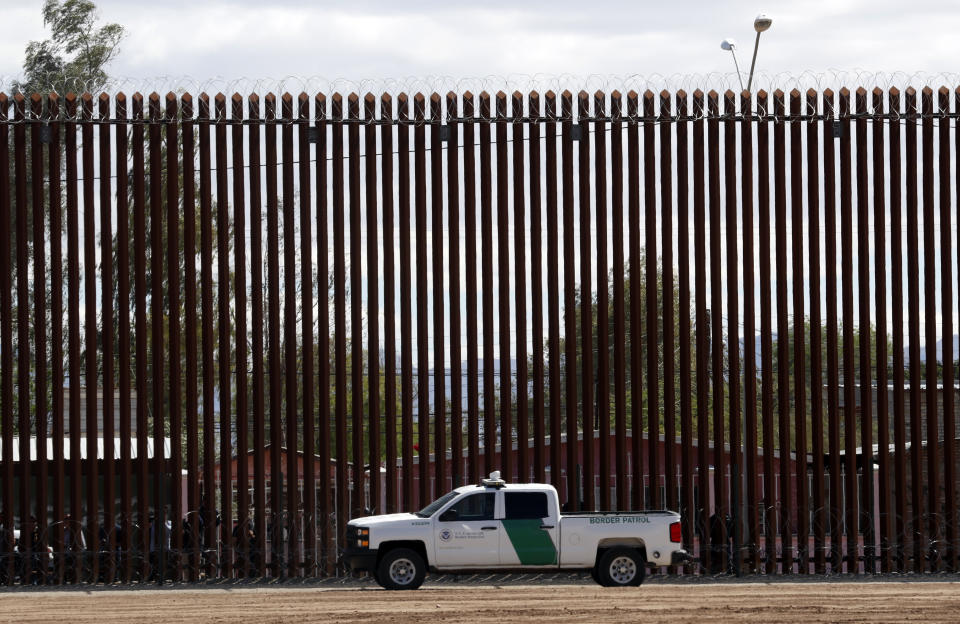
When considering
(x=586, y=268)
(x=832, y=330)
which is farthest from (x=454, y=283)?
(x=832, y=330)

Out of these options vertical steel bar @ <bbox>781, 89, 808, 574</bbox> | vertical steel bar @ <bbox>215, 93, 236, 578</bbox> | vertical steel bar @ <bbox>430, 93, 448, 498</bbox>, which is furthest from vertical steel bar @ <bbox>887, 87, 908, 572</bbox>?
vertical steel bar @ <bbox>215, 93, 236, 578</bbox>

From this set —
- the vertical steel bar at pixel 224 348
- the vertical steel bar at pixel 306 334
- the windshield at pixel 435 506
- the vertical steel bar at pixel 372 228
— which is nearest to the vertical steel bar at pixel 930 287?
the windshield at pixel 435 506

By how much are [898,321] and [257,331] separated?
832 centimetres

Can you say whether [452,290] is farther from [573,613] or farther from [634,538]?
[573,613]

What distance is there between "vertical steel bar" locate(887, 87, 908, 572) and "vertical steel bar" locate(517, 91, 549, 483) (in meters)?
4.62

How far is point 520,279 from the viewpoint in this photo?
18.9 m

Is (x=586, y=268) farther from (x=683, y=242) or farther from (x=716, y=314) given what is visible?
(x=716, y=314)

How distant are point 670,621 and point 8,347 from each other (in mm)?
9967

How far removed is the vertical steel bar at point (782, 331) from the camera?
61.9 ft

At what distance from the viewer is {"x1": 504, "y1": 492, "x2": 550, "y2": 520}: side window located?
57.2 feet

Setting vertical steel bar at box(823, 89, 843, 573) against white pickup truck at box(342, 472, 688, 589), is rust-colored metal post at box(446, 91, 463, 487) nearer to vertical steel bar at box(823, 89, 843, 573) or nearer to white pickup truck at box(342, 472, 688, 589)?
white pickup truck at box(342, 472, 688, 589)

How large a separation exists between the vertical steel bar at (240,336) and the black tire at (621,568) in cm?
453

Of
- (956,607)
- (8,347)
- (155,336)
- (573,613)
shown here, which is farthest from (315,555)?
(956,607)

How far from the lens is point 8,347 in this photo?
18672mm
